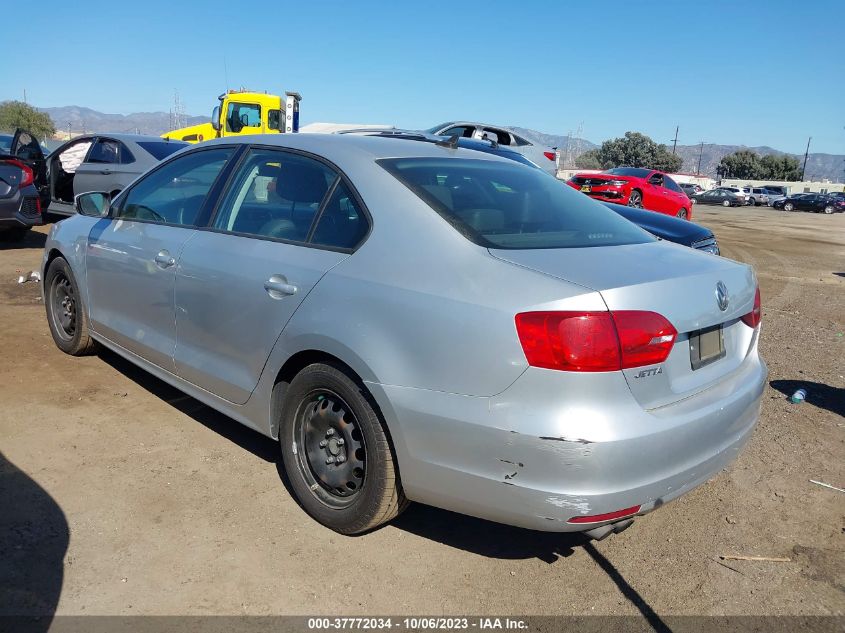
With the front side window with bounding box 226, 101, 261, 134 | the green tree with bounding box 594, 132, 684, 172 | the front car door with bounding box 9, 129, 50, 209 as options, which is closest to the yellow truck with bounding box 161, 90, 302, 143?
the front side window with bounding box 226, 101, 261, 134

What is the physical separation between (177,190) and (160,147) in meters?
6.56

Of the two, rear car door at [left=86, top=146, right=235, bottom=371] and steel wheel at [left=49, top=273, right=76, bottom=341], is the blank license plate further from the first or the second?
steel wheel at [left=49, top=273, right=76, bottom=341]

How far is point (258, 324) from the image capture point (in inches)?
127

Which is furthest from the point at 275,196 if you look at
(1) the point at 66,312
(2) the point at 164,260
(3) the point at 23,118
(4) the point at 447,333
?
(3) the point at 23,118

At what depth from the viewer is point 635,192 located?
16.2m

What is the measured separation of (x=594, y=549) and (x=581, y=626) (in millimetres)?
572

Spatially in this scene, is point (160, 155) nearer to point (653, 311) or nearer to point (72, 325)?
point (72, 325)

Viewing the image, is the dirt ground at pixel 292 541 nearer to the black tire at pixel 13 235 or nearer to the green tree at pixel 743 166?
the black tire at pixel 13 235

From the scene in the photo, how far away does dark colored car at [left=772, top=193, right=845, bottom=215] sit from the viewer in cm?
4641

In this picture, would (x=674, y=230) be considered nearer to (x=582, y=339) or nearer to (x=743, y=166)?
(x=582, y=339)

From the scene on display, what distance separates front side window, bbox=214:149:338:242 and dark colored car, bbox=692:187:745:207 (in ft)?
167

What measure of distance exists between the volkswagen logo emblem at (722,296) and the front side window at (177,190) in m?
2.56

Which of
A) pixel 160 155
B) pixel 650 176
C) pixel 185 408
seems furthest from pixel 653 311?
pixel 650 176

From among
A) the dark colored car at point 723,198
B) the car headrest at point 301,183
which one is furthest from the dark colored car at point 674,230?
the dark colored car at point 723,198
